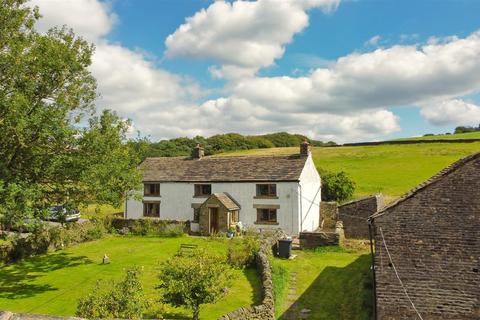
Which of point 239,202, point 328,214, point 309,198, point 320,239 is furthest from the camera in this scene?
point 328,214

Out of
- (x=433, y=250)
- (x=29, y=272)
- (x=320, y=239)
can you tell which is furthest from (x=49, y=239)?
(x=433, y=250)

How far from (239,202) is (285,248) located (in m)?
12.4

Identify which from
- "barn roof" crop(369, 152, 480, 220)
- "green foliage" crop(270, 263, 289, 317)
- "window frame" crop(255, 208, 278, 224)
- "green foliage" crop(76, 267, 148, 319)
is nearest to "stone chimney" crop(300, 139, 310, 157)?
"window frame" crop(255, 208, 278, 224)

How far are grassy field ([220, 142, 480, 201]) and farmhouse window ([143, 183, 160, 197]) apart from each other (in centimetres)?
2917

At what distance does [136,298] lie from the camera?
12977 millimetres

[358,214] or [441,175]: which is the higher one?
[441,175]

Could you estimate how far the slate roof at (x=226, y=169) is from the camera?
38812 millimetres

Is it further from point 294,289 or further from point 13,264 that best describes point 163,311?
point 13,264

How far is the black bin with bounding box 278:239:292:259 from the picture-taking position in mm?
27969

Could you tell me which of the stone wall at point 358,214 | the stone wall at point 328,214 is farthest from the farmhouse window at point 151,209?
the stone wall at point 358,214

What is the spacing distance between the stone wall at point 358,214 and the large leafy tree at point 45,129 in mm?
22093

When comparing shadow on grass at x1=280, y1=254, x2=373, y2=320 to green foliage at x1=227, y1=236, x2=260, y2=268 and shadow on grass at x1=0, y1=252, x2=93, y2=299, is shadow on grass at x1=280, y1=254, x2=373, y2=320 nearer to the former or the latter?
green foliage at x1=227, y1=236, x2=260, y2=268

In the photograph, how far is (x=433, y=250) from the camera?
13.1m

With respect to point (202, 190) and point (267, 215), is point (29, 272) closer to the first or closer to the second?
point (202, 190)
